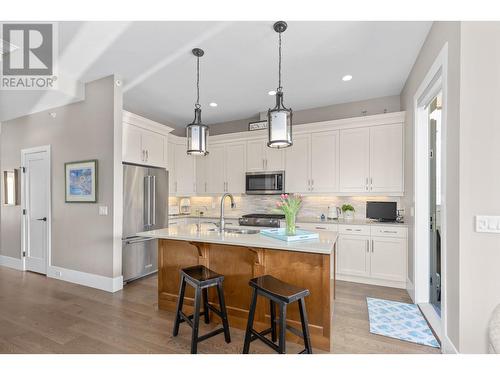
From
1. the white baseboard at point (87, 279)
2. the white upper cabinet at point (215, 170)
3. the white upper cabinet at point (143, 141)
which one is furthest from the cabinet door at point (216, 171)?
the white baseboard at point (87, 279)

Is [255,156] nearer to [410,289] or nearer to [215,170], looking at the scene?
[215,170]

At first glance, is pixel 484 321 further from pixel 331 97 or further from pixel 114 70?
pixel 114 70

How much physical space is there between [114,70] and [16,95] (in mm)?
1699

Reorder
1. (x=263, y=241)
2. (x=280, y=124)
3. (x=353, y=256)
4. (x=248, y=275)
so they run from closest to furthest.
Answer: (x=263, y=241), (x=280, y=124), (x=248, y=275), (x=353, y=256)

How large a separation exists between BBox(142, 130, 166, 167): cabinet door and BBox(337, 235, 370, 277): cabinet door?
3.35 metres

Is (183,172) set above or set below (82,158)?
below

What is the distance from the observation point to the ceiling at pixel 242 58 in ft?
8.25

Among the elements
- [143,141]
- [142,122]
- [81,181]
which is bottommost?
[81,181]

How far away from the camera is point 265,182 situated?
4.74 m

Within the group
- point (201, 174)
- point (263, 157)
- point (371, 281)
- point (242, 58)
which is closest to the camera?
point (242, 58)

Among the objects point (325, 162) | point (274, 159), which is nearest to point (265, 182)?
point (274, 159)

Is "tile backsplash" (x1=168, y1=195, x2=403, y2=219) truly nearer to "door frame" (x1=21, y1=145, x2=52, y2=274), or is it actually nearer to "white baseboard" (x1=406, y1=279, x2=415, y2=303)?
"white baseboard" (x1=406, y1=279, x2=415, y2=303)

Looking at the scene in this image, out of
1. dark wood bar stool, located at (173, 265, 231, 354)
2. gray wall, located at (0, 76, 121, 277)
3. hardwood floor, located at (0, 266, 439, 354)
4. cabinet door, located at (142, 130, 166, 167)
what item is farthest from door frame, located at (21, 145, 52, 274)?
dark wood bar stool, located at (173, 265, 231, 354)

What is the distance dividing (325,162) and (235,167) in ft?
5.88
